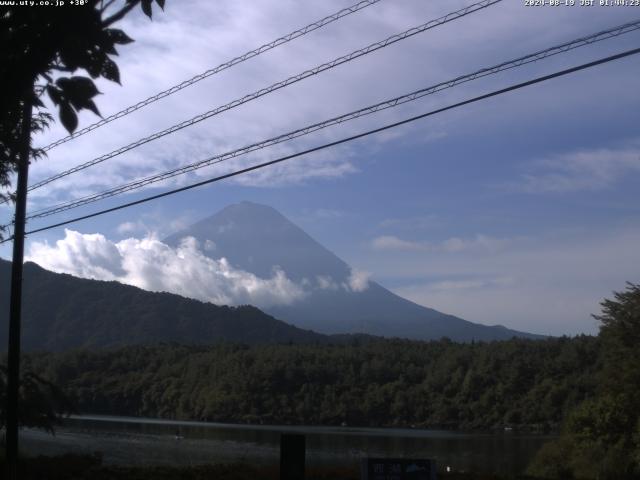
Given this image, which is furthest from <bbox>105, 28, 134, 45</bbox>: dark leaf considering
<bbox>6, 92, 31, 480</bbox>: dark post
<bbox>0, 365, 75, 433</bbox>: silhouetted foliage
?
<bbox>0, 365, 75, 433</bbox>: silhouetted foliage

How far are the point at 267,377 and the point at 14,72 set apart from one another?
291ft

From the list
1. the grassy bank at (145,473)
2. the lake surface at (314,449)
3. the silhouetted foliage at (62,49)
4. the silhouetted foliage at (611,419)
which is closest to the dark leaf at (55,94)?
the silhouetted foliage at (62,49)

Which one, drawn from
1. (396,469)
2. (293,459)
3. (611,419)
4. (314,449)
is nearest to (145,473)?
(293,459)

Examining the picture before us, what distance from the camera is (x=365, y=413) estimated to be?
88125 millimetres

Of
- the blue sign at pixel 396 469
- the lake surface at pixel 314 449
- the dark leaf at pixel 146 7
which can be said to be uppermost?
the dark leaf at pixel 146 7

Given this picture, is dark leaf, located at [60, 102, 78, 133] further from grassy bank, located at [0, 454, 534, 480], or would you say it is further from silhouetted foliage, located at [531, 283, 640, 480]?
silhouetted foliage, located at [531, 283, 640, 480]

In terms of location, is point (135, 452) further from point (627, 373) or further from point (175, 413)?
point (175, 413)

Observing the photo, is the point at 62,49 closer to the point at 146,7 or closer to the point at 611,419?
the point at 146,7

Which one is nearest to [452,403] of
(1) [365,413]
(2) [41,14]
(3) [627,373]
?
(1) [365,413]

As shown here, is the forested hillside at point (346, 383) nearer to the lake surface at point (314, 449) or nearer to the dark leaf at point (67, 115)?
the lake surface at point (314, 449)

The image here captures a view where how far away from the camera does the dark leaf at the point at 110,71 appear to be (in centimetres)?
507

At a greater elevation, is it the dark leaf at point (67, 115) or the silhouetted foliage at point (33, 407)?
the dark leaf at point (67, 115)

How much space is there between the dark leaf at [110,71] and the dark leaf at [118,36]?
0.42 feet

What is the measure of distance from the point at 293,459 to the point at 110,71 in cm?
669
